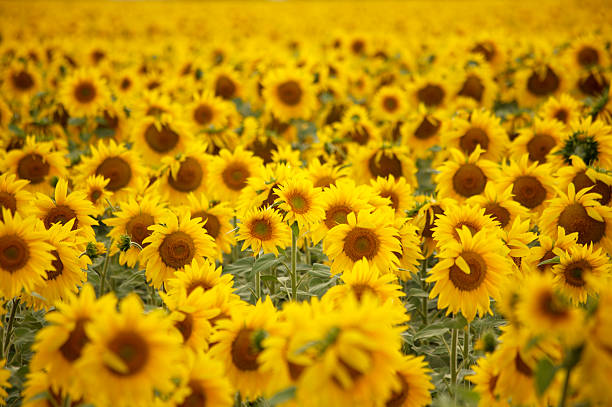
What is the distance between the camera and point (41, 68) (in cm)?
880

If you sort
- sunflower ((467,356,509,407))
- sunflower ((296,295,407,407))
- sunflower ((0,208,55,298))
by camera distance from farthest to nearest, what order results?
sunflower ((0,208,55,298))
sunflower ((467,356,509,407))
sunflower ((296,295,407,407))

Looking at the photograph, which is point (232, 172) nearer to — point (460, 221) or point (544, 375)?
point (460, 221)

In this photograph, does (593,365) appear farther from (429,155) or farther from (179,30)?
(179,30)

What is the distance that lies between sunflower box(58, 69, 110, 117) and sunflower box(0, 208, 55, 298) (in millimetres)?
4246

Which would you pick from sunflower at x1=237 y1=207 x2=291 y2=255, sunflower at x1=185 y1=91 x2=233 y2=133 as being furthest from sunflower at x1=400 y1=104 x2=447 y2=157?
sunflower at x1=237 y1=207 x2=291 y2=255

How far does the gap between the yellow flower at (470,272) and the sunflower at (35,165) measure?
361 centimetres

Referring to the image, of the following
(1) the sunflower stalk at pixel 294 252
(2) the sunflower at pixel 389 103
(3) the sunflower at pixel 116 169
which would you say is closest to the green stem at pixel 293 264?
(1) the sunflower stalk at pixel 294 252

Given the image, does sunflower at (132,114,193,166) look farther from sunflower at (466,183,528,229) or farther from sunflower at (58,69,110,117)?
sunflower at (466,183,528,229)

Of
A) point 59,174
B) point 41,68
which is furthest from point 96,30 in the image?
point 59,174

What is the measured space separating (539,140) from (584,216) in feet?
5.19

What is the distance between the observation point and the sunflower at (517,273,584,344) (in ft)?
5.70

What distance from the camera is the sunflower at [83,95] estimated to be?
6.39m

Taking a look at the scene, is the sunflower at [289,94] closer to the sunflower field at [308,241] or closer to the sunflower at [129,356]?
the sunflower field at [308,241]

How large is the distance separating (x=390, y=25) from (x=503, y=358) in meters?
16.9
